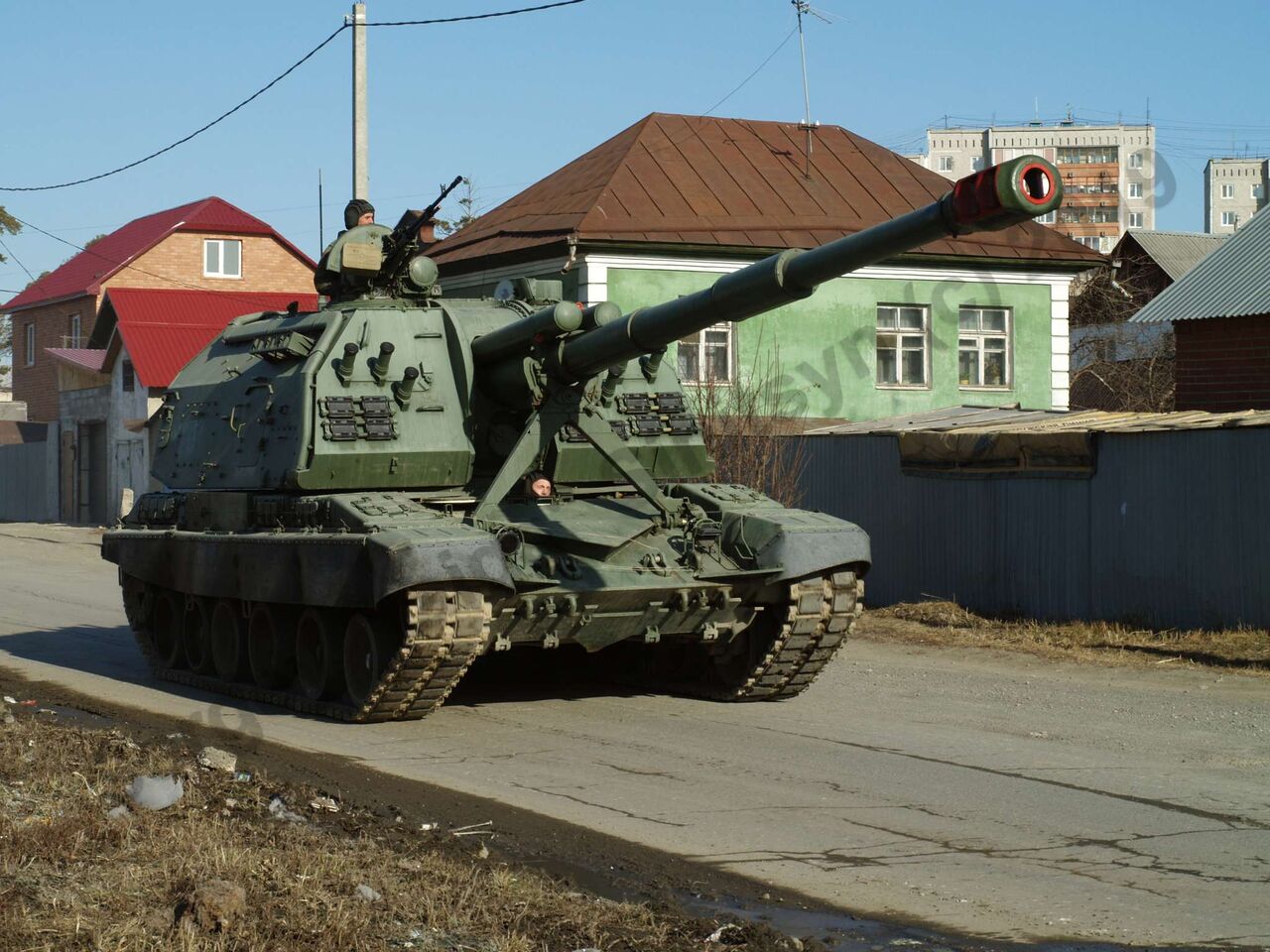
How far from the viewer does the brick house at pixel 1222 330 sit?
880 inches

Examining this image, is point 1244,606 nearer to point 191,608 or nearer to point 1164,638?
point 1164,638

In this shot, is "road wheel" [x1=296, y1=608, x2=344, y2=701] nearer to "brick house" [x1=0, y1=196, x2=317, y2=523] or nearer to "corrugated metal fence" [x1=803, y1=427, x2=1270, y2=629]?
"corrugated metal fence" [x1=803, y1=427, x2=1270, y2=629]

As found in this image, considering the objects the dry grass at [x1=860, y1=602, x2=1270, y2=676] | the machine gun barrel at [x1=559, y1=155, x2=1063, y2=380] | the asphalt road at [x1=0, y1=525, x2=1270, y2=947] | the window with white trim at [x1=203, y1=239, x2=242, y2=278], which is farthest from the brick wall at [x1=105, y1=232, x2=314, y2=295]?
the machine gun barrel at [x1=559, y1=155, x2=1063, y2=380]

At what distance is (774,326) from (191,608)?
46.2ft

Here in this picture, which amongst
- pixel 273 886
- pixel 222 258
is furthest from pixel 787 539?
pixel 222 258

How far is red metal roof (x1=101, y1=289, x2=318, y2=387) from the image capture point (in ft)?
125

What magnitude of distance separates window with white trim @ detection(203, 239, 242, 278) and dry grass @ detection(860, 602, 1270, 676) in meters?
32.6

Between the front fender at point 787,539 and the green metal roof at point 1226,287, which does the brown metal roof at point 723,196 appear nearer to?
the green metal roof at point 1226,287

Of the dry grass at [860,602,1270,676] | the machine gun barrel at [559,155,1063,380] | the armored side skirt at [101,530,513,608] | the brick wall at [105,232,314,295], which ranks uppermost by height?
the brick wall at [105,232,314,295]

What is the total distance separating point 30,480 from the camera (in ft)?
152

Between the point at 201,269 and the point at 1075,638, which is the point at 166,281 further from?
the point at 1075,638

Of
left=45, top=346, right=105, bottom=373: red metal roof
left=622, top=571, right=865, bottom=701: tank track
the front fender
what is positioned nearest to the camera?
the front fender

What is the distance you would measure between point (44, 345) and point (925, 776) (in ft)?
151

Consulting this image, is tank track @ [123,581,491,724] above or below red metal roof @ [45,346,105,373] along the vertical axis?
below
